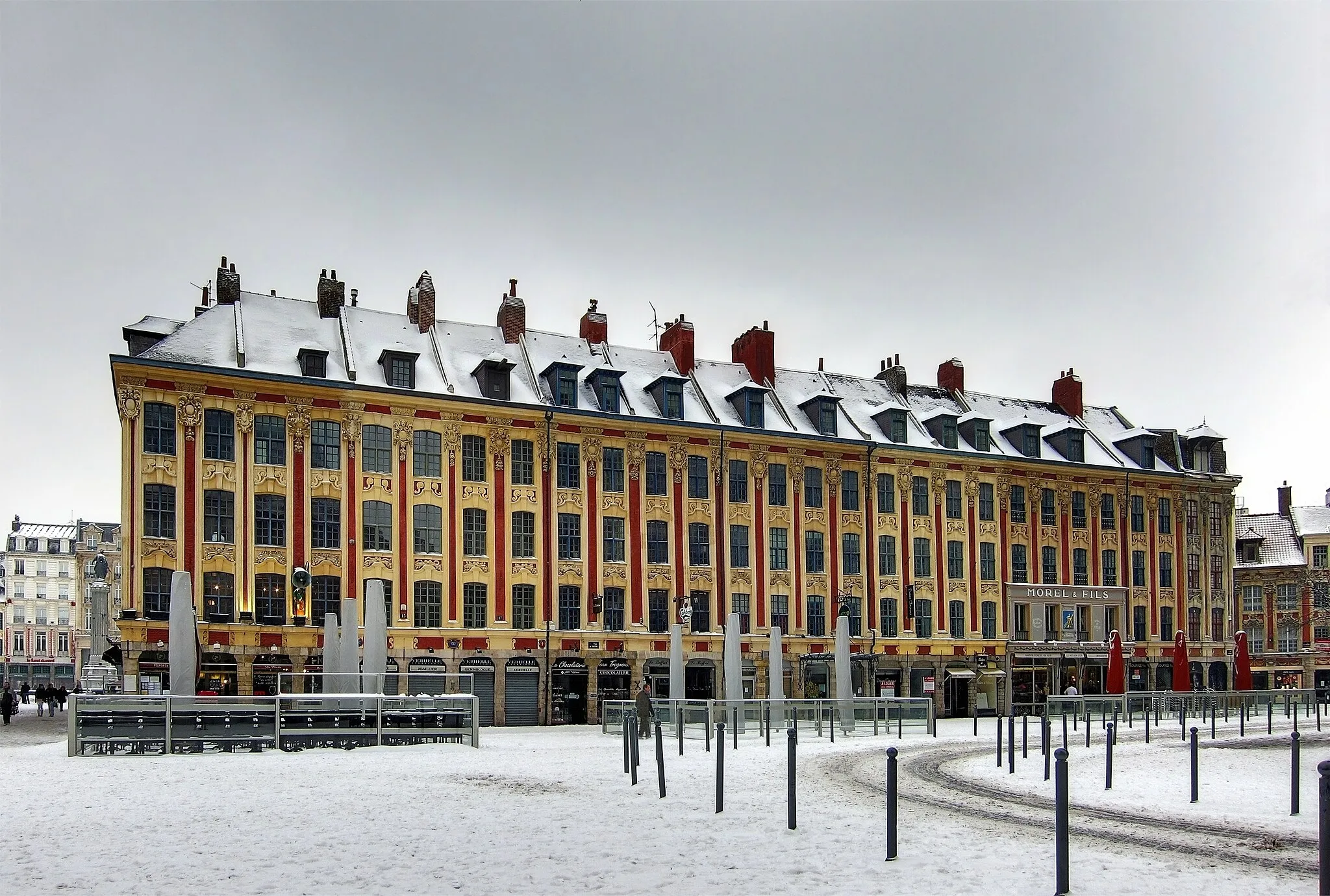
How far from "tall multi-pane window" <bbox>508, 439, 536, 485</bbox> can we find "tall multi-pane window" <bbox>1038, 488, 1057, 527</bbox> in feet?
76.6

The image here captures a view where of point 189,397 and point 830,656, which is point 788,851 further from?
point 830,656

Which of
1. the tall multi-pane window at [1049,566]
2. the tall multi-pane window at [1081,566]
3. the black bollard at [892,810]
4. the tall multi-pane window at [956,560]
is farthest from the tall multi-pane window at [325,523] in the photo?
the black bollard at [892,810]

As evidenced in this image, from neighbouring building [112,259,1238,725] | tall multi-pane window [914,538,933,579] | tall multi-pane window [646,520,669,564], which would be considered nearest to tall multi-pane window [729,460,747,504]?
neighbouring building [112,259,1238,725]

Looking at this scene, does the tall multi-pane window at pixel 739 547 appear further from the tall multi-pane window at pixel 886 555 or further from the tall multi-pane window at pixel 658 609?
the tall multi-pane window at pixel 886 555

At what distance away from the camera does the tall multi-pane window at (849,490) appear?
5159 cm

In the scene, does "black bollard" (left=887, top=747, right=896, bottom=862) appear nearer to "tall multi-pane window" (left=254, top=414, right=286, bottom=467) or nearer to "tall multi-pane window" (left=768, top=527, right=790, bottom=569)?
"tall multi-pane window" (left=254, top=414, right=286, bottom=467)

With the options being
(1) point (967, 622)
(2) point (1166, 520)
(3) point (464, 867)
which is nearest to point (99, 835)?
(3) point (464, 867)

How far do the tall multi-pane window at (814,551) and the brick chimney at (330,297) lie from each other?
65.5ft

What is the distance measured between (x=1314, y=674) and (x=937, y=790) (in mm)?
60738

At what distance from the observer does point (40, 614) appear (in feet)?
381

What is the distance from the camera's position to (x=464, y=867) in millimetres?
12195

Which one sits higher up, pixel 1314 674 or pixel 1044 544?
pixel 1044 544

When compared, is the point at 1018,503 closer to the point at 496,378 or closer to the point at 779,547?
the point at 779,547

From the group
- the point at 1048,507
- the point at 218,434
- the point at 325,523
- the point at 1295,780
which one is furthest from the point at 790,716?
the point at 1048,507
